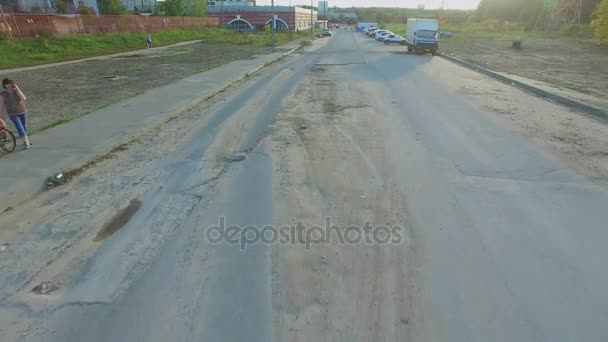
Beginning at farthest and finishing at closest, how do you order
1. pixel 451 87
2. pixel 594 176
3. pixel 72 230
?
1. pixel 451 87
2. pixel 594 176
3. pixel 72 230

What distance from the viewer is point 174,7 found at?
70125mm

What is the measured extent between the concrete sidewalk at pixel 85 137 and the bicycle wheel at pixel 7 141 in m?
0.13

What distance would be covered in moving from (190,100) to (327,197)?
27.4 feet

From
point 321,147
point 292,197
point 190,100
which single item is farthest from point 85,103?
point 292,197

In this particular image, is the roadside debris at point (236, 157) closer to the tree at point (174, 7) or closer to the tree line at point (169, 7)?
the tree line at point (169, 7)

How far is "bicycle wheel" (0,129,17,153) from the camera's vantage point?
7.18m

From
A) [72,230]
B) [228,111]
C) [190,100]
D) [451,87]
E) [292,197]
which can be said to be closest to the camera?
[72,230]

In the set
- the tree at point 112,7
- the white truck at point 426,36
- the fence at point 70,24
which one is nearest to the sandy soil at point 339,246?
the white truck at point 426,36

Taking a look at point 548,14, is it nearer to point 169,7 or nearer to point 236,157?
point 169,7

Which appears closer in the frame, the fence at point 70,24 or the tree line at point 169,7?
the fence at point 70,24

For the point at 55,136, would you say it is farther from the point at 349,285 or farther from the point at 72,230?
the point at 349,285

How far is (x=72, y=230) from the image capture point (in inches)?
187

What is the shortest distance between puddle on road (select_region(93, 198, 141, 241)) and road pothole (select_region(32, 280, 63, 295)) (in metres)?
0.82

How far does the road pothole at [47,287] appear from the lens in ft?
12.0
